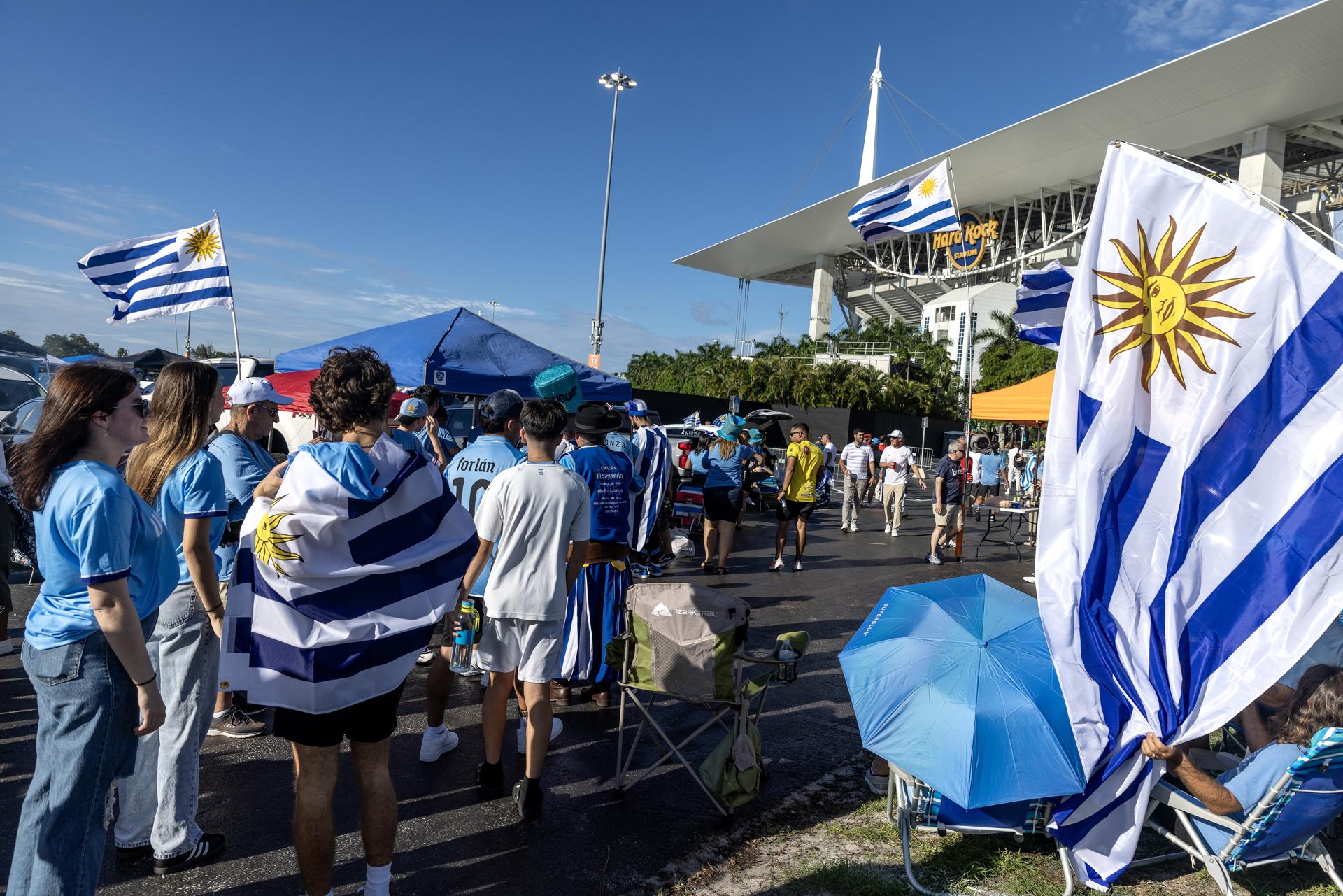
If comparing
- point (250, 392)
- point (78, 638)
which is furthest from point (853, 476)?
point (78, 638)

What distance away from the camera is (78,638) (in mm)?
2256

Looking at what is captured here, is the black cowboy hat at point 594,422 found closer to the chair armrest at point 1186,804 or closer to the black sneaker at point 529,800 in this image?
the black sneaker at point 529,800

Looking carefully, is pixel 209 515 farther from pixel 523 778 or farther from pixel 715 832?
pixel 715 832

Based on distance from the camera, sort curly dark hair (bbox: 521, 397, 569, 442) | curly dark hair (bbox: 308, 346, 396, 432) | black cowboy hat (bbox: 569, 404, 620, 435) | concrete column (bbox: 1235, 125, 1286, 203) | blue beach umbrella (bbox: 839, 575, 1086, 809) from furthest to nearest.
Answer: concrete column (bbox: 1235, 125, 1286, 203) < black cowboy hat (bbox: 569, 404, 620, 435) < curly dark hair (bbox: 521, 397, 569, 442) < blue beach umbrella (bbox: 839, 575, 1086, 809) < curly dark hair (bbox: 308, 346, 396, 432)

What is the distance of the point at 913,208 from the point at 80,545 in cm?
1390

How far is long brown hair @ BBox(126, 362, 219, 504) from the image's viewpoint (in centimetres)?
303

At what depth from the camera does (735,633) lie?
3.61m

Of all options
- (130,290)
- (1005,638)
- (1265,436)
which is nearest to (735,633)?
(1005,638)

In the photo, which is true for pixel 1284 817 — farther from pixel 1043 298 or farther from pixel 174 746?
pixel 1043 298

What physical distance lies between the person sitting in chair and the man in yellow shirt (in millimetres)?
6560

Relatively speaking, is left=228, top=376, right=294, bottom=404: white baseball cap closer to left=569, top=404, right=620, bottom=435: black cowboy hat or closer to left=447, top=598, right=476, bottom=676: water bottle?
left=447, top=598, right=476, bottom=676: water bottle

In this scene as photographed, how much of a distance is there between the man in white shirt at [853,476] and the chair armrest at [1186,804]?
1091cm

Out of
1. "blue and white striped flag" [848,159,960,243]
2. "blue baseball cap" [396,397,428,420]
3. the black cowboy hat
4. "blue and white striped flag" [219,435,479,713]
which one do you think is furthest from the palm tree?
"blue and white striped flag" [219,435,479,713]

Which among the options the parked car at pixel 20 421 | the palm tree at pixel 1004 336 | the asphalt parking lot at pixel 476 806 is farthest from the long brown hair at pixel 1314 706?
the palm tree at pixel 1004 336
